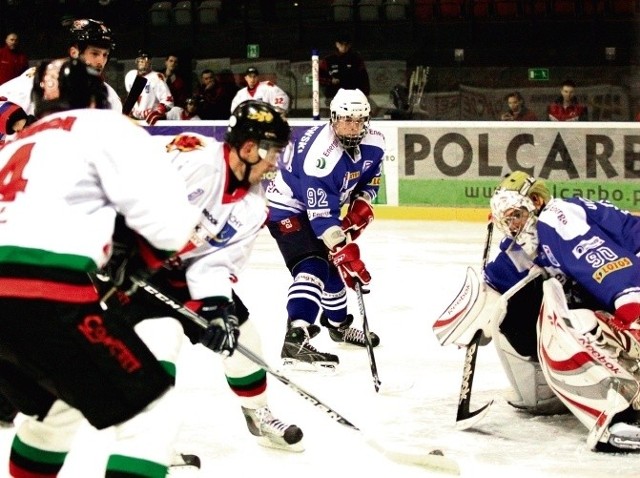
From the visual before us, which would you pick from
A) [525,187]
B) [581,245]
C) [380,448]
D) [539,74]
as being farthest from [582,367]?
[539,74]

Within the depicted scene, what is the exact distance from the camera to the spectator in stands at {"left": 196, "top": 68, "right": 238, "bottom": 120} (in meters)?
9.14

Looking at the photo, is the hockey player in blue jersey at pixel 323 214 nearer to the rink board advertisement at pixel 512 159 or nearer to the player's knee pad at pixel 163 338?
the player's knee pad at pixel 163 338

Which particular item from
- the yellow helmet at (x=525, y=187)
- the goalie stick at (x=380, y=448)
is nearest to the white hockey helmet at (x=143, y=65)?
the yellow helmet at (x=525, y=187)

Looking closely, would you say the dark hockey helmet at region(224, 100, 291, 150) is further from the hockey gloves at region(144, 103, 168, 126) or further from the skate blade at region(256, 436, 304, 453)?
the hockey gloves at region(144, 103, 168, 126)

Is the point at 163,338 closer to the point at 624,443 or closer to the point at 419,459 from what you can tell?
the point at 419,459

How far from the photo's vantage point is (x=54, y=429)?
7.80ft

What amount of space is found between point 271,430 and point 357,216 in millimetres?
1421

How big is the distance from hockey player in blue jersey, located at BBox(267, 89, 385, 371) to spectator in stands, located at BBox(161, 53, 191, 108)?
17.0ft

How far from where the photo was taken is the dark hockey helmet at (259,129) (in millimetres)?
2791

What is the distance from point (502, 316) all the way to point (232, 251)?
98 centimetres

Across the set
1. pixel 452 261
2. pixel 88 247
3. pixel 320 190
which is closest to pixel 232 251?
pixel 88 247

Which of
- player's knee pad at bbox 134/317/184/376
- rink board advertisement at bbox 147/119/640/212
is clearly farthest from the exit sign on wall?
player's knee pad at bbox 134/317/184/376

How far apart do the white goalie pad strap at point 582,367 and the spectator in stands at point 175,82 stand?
663cm

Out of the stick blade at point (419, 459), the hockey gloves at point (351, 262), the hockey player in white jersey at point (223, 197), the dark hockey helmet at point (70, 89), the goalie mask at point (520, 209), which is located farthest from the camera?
the hockey gloves at point (351, 262)
